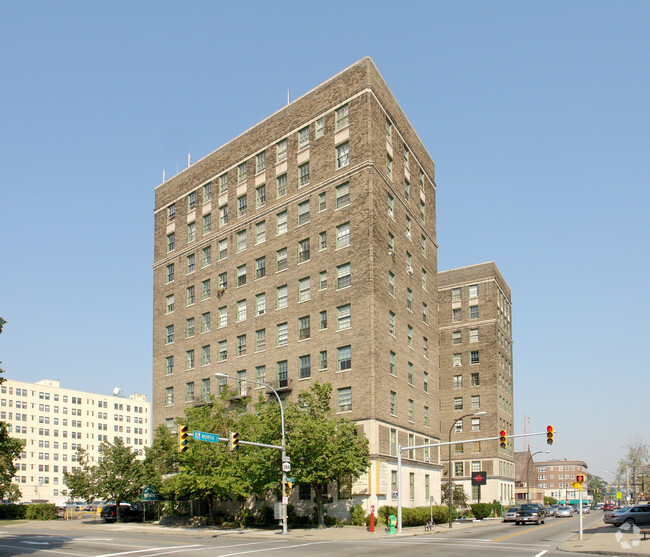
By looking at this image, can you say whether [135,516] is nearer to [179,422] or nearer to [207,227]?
[179,422]

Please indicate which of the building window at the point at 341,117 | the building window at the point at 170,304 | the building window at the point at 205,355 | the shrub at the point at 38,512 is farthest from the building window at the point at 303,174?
the shrub at the point at 38,512

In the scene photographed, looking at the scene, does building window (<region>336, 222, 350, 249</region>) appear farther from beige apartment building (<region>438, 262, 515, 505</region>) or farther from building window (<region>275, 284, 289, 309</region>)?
beige apartment building (<region>438, 262, 515, 505</region>)

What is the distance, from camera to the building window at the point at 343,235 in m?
56.9

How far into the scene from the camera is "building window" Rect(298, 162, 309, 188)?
61.4 meters

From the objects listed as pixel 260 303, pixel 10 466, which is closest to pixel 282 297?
pixel 260 303

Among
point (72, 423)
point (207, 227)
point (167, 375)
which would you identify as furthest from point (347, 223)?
point (72, 423)

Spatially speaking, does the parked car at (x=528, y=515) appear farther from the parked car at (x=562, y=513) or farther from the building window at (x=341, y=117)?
the building window at (x=341, y=117)

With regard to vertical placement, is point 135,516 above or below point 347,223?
below

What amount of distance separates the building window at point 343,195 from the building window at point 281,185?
266 inches

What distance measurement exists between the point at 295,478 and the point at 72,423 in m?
139

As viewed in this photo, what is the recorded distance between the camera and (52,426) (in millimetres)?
166875

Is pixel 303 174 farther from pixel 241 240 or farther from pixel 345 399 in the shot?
pixel 345 399

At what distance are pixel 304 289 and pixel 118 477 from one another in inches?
1030

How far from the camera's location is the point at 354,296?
180ft
